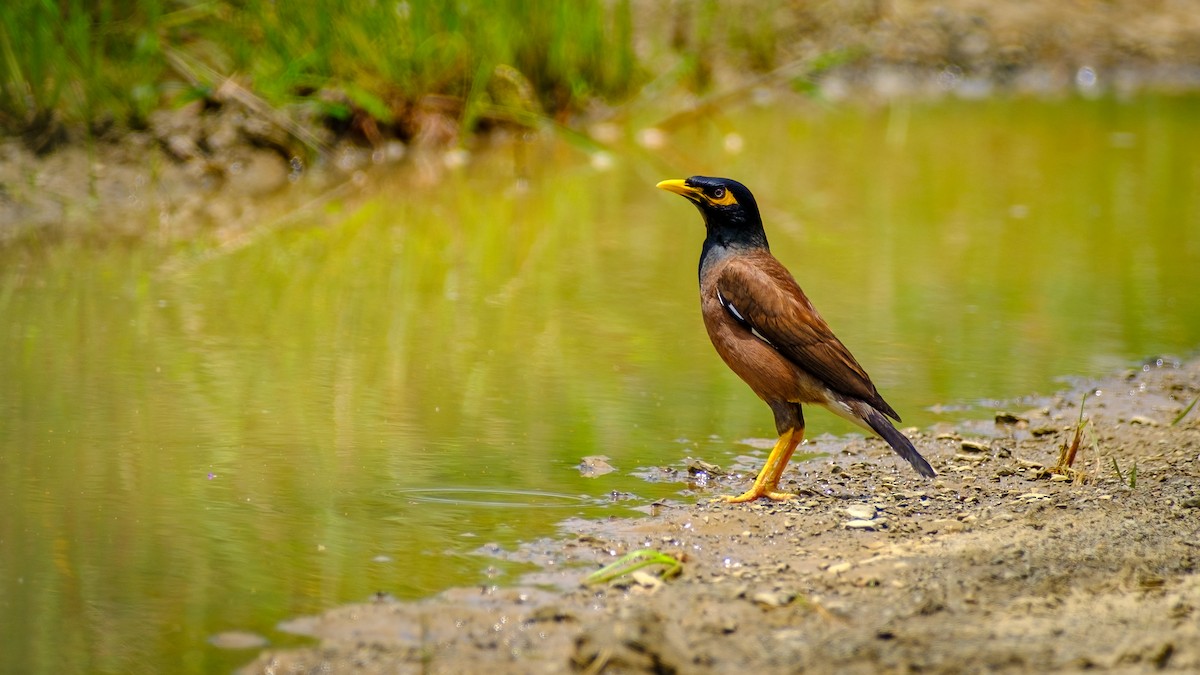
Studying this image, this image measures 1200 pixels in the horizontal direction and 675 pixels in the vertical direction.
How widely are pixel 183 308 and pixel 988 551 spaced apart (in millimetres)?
4112

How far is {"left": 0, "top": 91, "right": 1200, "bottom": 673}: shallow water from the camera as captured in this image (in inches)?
151

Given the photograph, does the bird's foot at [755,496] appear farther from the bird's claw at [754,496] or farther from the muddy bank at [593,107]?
the muddy bank at [593,107]

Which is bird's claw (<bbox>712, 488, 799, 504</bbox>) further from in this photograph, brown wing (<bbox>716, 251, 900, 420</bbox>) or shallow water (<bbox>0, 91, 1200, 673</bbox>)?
brown wing (<bbox>716, 251, 900, 420</bbox>)

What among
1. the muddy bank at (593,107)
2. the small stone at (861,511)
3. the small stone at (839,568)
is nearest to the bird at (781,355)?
the small stone at (861,511)

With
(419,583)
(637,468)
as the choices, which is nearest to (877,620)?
(419,583)

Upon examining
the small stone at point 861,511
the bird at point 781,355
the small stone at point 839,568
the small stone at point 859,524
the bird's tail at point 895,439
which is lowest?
the small stone at point 861,511

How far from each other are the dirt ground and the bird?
19 centimetres

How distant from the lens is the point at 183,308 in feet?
21.5

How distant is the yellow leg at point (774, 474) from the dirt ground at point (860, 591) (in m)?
0.06

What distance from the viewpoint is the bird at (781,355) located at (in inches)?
179

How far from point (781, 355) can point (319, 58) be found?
235 inches

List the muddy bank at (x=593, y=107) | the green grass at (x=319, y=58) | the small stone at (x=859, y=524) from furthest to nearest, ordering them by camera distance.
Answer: the green grass at (x=319, y=58) < the muddy bank at (x=593, y=107) < the small stone at (x=859, y=524)

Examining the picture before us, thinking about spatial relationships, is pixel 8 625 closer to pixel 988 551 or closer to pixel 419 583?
pixel 419 583

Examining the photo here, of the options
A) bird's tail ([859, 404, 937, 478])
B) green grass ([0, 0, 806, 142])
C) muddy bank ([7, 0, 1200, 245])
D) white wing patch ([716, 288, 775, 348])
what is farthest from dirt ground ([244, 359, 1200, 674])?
→ green grass ([0, 0, 806, 142])
